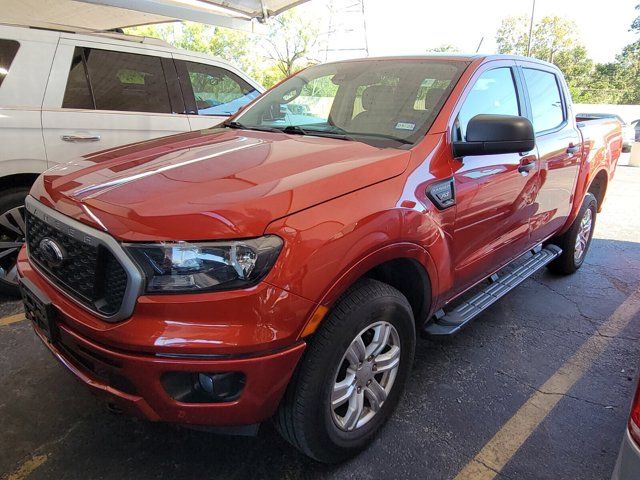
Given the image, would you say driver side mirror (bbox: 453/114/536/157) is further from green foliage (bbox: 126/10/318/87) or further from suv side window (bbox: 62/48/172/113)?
green foliage (bbox: 126/10/318/87)

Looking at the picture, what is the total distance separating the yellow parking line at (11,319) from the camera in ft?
11.0

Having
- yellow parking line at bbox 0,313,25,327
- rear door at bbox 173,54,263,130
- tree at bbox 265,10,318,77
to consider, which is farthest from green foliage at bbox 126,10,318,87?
yellow parking line at bbox 0,313,25,327

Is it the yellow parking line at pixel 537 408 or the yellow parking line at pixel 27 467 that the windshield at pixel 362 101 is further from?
the yellow parking line at pixel 27 467

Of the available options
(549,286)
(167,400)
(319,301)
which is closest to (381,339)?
(319,301)

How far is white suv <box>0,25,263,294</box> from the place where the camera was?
3.44 m

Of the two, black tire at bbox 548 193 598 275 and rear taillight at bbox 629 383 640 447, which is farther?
black tire at bbox 548 193 598 275

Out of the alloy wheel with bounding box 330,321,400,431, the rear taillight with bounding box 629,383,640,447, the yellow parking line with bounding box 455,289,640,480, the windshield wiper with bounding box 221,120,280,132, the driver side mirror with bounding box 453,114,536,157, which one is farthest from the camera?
the windshield wiper with bounding box 221,120,280,132

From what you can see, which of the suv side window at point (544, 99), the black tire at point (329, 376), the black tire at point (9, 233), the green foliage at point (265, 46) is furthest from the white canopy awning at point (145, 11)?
the green foliage at point (265, 46)

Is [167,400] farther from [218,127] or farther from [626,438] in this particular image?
[218,127]

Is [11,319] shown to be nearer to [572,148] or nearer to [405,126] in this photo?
[405,126]

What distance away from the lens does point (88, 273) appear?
69.6 inches

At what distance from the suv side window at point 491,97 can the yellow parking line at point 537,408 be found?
1.54 m

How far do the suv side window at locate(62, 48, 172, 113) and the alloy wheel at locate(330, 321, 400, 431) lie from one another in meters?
3.09

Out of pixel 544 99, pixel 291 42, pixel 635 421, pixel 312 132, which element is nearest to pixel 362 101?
pixel 312 132
